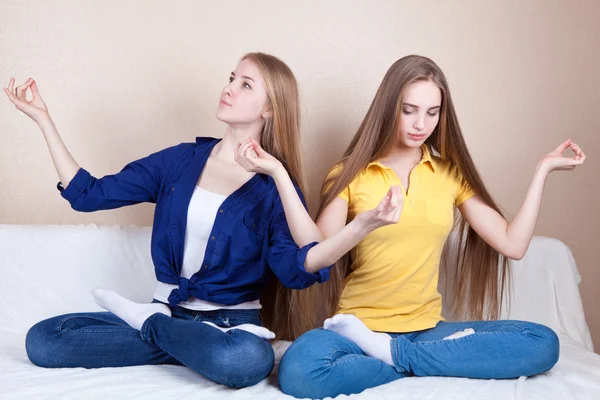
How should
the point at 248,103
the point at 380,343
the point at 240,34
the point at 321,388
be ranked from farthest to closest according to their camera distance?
the point at 240,34
the point at 248,103
the point at 380,343
the point at 321,388

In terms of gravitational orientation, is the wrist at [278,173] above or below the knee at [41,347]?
above

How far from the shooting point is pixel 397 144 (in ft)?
Result: 7.47

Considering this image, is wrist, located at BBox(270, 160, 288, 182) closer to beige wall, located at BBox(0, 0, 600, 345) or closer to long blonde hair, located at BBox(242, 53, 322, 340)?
long blonde hair, located at BBox(242, 53, 322, 340)

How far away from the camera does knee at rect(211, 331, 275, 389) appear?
1.84 meters

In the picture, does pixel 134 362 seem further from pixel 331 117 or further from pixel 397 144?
pixel 331 117

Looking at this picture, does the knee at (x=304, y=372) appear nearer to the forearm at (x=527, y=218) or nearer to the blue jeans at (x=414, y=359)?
the blue jeans at (x=414, y=359)

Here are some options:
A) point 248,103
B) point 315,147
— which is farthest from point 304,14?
point 248,103

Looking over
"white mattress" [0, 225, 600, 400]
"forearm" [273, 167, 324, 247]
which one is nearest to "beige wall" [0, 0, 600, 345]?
"white mattress" [0, 225, 600, 400]

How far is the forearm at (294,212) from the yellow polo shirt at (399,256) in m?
0.22

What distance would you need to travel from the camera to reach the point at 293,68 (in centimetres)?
278

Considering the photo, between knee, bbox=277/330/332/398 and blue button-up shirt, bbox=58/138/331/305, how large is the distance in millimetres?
219

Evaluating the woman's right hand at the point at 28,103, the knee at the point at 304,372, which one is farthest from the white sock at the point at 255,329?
the woman's right hand at the point at 28,103

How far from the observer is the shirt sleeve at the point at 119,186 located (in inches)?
85.7

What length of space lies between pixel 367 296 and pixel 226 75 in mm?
999
